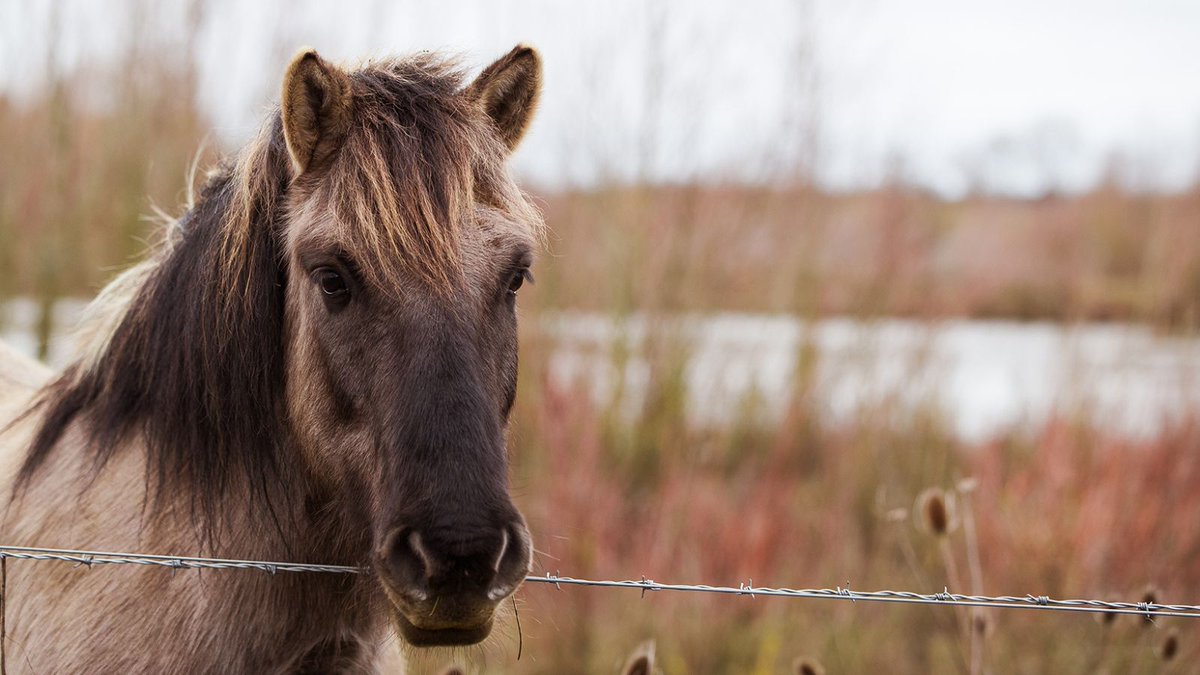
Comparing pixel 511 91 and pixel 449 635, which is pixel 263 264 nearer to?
pixel 511 91

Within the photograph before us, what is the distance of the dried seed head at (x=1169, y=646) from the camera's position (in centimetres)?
249

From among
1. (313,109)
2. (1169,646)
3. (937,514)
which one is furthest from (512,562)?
(1169,646)

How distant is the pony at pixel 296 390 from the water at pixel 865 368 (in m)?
4.70

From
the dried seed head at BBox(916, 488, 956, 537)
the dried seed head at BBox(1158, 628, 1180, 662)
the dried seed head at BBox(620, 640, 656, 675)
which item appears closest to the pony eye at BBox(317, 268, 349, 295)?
the dried seed head at BBox(620, 640, 656, 675)

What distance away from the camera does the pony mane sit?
1933mm

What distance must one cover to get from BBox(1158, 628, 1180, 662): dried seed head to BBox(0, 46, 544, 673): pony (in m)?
1.79

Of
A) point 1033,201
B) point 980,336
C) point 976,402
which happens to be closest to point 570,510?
point 976,402

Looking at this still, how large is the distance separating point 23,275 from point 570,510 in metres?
3.60

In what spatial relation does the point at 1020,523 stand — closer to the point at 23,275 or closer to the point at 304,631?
the point at 304,631

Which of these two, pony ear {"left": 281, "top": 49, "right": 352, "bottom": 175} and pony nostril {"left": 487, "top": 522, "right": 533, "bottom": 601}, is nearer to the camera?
pony nostril {"left": 487, "top": 522, "right": 533, "bottom": 601}

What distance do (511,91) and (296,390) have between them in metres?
0.87

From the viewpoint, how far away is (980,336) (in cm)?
1488

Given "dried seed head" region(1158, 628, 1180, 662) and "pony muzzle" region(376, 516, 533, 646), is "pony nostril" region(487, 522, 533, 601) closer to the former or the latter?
"pony muzzle" region(376, 516, 533, 646)

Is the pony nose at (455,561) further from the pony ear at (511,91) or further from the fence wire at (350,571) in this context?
the pony ear at (511,91)
